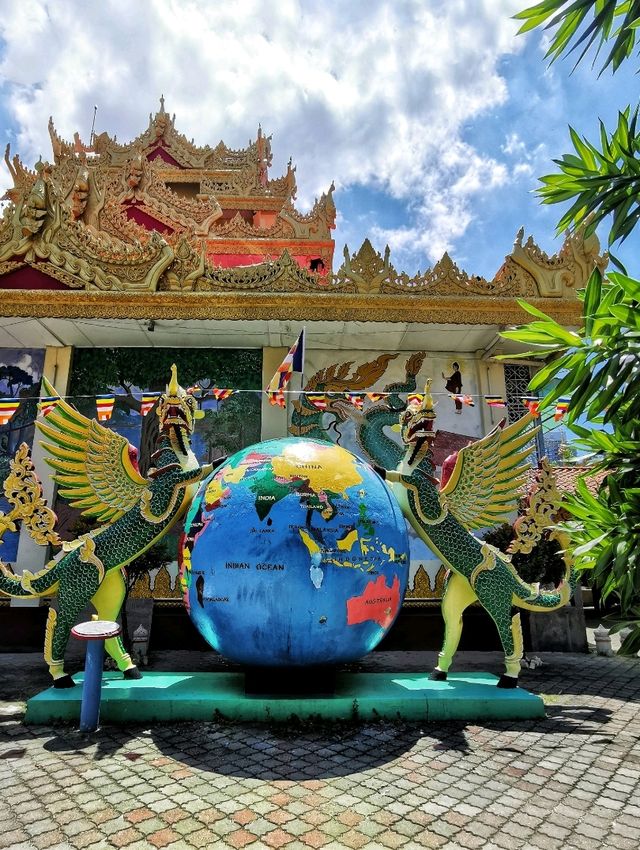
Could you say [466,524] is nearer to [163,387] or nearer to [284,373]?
[284,373]

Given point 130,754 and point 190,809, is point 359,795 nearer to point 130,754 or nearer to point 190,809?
point 190,809

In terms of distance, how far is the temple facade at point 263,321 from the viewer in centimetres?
971

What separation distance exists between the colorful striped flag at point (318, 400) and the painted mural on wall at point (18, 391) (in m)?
5.25

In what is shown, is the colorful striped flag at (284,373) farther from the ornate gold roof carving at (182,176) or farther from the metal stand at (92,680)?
the ornate gold roof carving at (182,176)

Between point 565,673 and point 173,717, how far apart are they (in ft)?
17.8

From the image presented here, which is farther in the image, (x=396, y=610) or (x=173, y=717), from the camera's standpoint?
(x=396, y=610)

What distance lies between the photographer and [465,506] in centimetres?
614

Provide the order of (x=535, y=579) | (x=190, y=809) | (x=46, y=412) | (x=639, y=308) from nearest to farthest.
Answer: (x=639, y=308) → (x=190, y=809) → (x=46, y=412) → (x=535, y=579)

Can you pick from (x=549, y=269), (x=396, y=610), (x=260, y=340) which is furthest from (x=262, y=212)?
(x=396, y=610)

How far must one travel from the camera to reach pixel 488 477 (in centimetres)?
625

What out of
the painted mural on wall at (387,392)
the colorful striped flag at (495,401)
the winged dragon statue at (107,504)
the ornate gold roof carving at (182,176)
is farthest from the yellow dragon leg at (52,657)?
the ornate gold roof carving at (182,176)

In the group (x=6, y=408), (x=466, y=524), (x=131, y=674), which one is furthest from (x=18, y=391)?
(x=466, y=524)

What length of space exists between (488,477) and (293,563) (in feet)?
9.26

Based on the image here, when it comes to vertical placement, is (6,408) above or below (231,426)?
below
